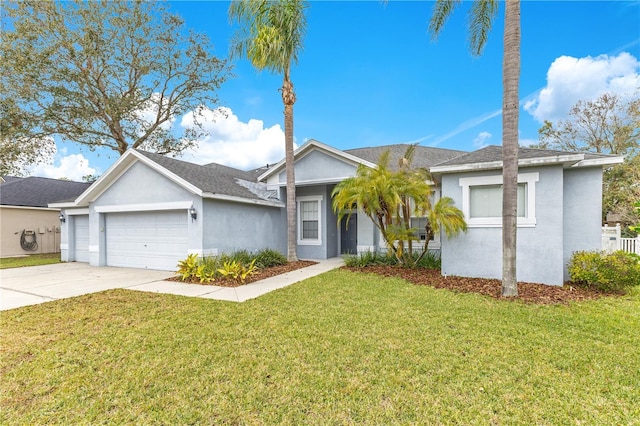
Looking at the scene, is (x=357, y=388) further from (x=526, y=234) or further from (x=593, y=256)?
(x=593, y=256)

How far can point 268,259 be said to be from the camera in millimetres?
11180

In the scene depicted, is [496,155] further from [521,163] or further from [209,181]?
[209,181]

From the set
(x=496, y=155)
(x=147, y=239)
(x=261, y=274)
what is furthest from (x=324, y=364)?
(x=147, y=239)

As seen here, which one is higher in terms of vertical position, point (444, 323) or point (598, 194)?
point (598, 194)

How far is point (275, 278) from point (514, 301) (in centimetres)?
620

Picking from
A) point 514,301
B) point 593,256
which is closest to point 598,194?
point 593,256

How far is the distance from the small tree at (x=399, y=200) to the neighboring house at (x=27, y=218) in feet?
52.7

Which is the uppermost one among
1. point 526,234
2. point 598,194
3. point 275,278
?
point 598,194

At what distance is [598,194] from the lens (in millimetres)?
8062

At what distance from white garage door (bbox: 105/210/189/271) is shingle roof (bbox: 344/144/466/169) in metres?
8.70

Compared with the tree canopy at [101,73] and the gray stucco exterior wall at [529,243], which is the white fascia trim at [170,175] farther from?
the tree canopy at [101,73]

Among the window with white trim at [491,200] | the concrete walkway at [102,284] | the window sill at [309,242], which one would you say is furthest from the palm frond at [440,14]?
the window sill at [309,242]

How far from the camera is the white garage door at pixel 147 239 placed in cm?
1096

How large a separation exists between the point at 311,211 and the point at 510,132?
8.93 meters
